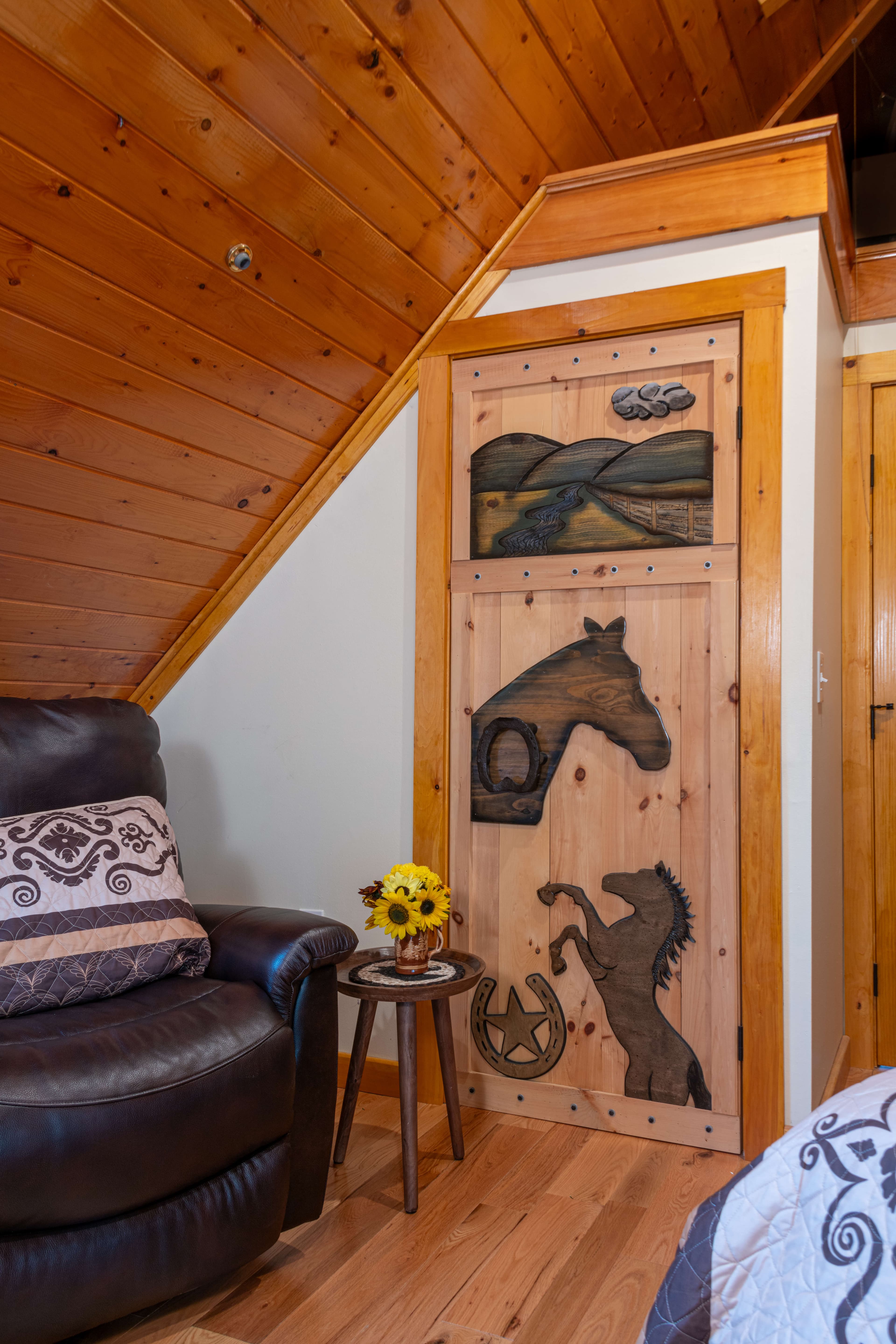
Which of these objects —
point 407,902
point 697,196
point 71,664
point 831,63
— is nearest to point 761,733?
point 407,902

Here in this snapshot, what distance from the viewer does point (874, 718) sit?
2732 mm

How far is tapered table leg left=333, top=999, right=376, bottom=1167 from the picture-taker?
2096mm

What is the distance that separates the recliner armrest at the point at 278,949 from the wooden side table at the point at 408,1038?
127 millimetres

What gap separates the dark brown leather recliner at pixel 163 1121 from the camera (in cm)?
137

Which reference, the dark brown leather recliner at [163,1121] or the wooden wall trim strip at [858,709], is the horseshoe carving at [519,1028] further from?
the wooden wall trim strip at [858,709]

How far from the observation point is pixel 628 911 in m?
2.27

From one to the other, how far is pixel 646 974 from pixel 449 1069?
0.50 meters

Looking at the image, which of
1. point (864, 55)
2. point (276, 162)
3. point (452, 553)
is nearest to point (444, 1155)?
point (452, 553)

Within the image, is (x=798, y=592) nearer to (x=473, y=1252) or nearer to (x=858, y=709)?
(x=858, y=709)

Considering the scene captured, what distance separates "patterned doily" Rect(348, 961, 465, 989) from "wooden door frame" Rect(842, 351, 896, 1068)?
1.22 meters

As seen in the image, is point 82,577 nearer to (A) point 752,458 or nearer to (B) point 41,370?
(B) point 41,370

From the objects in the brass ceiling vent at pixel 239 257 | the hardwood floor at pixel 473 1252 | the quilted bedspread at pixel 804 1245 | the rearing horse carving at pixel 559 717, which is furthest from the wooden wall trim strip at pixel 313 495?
the quilted bedspread at pixel 804 1245

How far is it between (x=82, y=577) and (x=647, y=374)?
1.43 metres

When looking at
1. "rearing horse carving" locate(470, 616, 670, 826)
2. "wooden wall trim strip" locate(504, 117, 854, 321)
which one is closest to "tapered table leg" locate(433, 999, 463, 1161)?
"rearing horse carving" locate(470, 616, 670, 826)
